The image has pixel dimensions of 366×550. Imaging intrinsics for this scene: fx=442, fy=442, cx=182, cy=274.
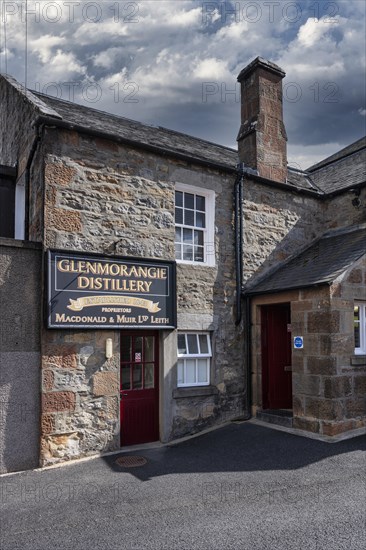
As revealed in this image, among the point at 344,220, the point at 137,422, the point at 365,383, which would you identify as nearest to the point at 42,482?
the point at 137,422

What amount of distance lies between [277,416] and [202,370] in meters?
1.78

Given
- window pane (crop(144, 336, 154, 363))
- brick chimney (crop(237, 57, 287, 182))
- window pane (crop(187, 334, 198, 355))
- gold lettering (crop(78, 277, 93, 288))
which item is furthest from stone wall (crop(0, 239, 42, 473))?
brick chimney (crop(237, 57, 287, 182))

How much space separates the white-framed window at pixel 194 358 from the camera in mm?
8930

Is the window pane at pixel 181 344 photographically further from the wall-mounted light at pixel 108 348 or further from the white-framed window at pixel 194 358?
the wall-mounted light at pixel 108 348

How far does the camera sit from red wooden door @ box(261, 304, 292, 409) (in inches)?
387

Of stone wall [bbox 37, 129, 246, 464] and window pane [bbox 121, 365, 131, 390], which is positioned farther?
window pane [bbox 121, 365, 131, 390]

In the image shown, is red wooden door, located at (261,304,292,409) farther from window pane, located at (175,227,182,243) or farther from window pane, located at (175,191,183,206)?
window pane, located at (175,191,183,206)

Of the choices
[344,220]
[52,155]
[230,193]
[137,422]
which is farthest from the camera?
[344,220]

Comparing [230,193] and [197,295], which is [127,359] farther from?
[230,193]

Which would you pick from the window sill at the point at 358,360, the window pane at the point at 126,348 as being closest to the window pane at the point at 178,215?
the window pane at the point at 126,348

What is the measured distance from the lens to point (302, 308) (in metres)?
8.73

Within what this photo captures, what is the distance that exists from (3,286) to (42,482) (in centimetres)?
301

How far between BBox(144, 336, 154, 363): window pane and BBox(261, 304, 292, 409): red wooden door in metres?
2.68

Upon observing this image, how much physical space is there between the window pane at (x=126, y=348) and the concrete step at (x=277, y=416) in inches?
126
